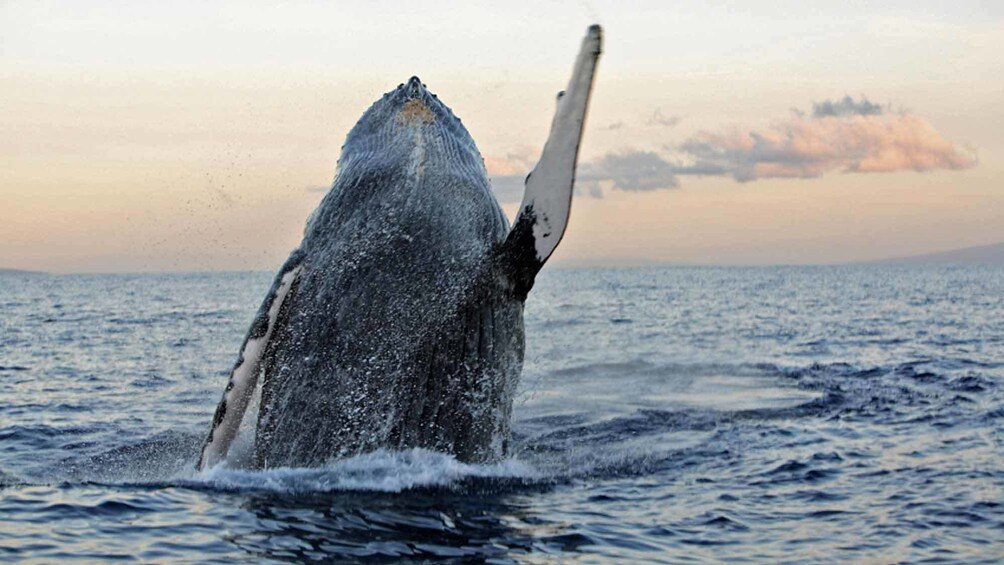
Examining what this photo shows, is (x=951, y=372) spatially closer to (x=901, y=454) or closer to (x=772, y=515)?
(x=901, y=454)

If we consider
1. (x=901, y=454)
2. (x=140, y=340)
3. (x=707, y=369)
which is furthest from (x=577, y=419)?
(x=140, y=340)

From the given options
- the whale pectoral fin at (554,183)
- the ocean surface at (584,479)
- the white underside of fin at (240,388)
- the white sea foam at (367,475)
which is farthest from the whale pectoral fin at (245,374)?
the whale pectoral fin at (554,183)

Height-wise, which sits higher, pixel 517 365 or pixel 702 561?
pixel 517 365

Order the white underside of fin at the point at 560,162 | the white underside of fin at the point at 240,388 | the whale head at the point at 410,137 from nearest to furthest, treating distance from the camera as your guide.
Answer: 1. the white underside of fin at the point at 560,162
2. the white underside of fin at the point at 240,388
3. the whale head at the point at 410,137

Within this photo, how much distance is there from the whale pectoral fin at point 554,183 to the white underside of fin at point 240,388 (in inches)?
76.5

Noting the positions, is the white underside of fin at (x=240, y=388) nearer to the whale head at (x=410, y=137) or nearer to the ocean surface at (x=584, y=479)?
the ocean surface at (x=584, y=479)

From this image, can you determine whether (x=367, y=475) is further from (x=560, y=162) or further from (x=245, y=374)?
(x=560, y=162)

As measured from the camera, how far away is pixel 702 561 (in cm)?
851

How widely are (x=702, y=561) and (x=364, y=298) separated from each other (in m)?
3.29

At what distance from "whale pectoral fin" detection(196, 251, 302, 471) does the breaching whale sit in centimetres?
1

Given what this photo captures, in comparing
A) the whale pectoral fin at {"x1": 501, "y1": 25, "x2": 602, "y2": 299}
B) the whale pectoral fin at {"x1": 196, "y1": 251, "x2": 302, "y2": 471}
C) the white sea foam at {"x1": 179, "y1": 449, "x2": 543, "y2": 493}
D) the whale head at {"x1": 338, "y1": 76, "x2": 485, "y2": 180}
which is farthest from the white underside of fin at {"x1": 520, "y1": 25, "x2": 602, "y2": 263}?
the whale pectoral fin at {"x1": 196, "y1": 251, "x2": 302, "y2": 471}

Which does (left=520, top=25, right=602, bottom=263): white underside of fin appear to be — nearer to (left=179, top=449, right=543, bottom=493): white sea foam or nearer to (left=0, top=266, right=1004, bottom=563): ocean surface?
(left=179, top=449, right=543, bottom=493): white sea foam

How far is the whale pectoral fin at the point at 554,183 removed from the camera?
28.4 feet

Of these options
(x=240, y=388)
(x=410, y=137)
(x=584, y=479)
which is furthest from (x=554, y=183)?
(x=584, y=479)
